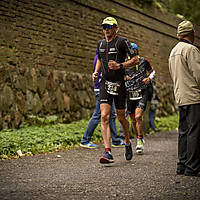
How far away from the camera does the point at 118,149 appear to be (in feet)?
26.0

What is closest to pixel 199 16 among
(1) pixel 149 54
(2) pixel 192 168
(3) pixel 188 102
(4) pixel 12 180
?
(3) pixel 188 102

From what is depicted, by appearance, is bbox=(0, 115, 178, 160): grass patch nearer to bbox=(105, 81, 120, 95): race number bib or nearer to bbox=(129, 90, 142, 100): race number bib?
bbox=(129, 90, 142, 100): race number bib

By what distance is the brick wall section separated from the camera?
960 cm

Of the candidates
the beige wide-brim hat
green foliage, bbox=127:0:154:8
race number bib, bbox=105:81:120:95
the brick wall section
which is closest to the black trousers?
the beige wide-brim hat

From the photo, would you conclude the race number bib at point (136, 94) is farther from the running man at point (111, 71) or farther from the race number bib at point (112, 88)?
the race number bib at point (112, 88)

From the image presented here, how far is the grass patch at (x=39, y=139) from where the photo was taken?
693cm

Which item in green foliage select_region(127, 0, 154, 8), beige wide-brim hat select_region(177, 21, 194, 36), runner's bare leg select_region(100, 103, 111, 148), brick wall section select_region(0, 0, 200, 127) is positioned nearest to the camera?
beige wide-brim hat select_region(177, 21, 194, 36)

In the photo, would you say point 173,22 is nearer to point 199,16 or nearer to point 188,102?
point 199,16

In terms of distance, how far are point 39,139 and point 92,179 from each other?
3.40 m

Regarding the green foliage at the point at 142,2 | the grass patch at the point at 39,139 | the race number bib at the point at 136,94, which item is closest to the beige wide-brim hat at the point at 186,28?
the race number bib at the point at 136,94

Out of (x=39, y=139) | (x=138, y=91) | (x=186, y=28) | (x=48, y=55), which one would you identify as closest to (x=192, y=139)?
(x=186, y=28)

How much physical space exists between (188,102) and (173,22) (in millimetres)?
14781

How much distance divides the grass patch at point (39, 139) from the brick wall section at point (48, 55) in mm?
800

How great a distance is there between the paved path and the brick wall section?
10.7 feet
